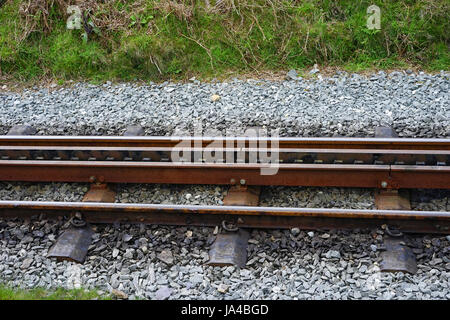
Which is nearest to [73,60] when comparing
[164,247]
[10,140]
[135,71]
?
[135,71]

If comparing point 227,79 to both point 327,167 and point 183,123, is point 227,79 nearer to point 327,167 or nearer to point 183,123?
point 183,123

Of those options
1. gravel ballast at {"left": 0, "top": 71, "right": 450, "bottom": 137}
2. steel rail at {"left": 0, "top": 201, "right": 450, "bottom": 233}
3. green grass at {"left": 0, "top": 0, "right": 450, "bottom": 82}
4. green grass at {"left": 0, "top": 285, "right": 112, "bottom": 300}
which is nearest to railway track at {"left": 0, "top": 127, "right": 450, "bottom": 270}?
steel rail at {"left": 0, "top": 201, "right": 450, "bottom": 233}

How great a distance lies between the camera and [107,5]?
335 inches

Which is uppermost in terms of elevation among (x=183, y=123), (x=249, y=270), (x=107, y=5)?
(x=107, y=5)

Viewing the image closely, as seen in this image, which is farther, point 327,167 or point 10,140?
point 10,140

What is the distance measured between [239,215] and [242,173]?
0.52m

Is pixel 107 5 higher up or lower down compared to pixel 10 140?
higher up

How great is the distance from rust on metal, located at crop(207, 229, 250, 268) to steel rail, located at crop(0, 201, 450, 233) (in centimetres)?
14

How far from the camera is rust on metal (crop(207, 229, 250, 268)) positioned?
451 centimetres

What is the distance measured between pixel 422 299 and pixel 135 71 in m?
5.32

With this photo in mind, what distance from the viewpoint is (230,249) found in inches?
181

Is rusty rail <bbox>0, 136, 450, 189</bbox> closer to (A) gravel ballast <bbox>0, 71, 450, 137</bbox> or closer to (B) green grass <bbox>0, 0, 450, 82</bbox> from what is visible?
(A) gravel ballast <bbox>0, 71, 450, 137</bbox>

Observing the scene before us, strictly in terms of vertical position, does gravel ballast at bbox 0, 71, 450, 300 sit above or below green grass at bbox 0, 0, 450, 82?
below

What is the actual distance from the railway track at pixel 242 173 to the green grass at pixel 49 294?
861 millimetres
